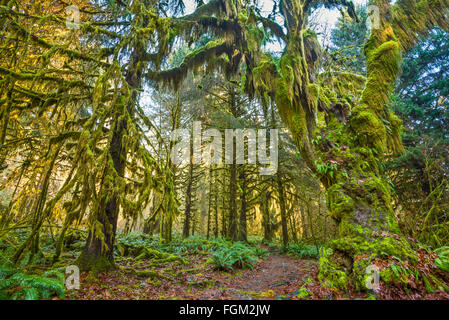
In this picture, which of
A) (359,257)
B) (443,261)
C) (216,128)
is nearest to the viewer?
(443,261)

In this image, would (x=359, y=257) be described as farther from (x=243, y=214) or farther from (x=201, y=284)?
(x=243, y=214)

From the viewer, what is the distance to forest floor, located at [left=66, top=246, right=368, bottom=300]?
3.77 meters

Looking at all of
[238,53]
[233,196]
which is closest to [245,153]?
[233,196]

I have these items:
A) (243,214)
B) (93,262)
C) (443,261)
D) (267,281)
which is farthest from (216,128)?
(443,261)

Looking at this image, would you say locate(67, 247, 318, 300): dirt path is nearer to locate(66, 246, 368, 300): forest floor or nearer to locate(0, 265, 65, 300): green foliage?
locate(66, 246, 368, 300): forest floor

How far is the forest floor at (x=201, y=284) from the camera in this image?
3.77 meters

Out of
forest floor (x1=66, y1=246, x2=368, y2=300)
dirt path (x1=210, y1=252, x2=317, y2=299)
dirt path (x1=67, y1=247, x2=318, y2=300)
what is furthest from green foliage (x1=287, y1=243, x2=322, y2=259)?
dirt path (x1=67, y1=247, x2=318, y2=300)

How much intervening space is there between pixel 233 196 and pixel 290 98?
5.52 meters

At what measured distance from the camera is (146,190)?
3.76 metres

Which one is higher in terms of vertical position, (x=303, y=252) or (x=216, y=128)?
(x=216, y=128)

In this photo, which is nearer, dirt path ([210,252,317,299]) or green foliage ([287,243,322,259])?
dirt path ([210,252,317,299])

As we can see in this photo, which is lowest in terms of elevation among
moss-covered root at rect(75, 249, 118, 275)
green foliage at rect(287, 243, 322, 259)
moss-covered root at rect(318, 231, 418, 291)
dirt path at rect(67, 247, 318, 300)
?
green foliage at rect(287, 243, 322, 259)

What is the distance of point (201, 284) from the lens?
15.9ft

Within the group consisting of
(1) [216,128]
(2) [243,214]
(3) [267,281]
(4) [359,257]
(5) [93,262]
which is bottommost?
(3) [267,281]
